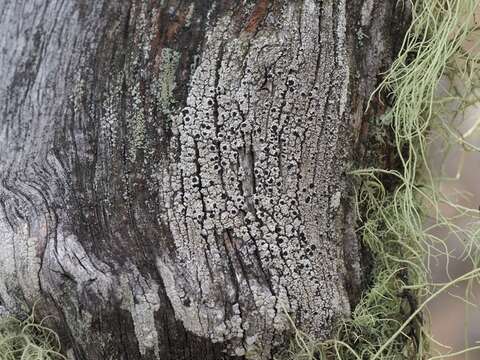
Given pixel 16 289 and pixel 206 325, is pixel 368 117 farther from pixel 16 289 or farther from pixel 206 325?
pixel 16 289

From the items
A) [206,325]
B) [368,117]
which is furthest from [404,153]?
[206,325]

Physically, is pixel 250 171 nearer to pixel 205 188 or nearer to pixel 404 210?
pixel 205 188

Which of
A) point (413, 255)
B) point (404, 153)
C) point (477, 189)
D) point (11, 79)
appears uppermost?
point (11, 79)

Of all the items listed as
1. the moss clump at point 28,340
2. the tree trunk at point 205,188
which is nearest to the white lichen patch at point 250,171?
the tree trunk at point 205,188

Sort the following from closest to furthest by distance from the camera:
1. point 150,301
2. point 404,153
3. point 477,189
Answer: point 150,301 → point 404,153 → point 477,189

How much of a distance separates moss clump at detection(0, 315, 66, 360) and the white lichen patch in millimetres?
186

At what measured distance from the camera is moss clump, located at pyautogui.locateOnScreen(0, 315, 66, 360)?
896mm

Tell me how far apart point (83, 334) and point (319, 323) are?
1.04 ft

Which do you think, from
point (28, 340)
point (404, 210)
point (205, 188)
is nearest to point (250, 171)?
point (205, 188)

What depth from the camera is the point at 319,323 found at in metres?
0.91

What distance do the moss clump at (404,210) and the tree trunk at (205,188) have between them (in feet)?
0.10

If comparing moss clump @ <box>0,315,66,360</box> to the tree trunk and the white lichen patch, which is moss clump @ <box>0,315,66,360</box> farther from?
the white lichen patch

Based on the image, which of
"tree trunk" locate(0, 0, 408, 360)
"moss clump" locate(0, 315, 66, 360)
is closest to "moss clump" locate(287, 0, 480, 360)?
"tree trunk" locate(0, 0, 408, 360)

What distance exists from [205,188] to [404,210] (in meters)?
0.29
